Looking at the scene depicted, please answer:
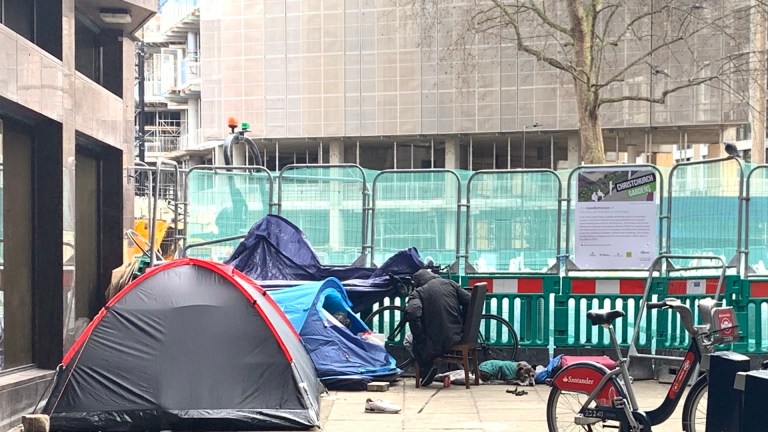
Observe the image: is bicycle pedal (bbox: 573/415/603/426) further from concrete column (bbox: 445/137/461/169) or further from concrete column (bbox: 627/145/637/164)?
concrete column (bbox: 445/137/461/169)

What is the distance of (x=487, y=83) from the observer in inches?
1639

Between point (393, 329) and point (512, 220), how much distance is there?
2.19 metres

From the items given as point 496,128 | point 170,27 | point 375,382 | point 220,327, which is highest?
point 170,27

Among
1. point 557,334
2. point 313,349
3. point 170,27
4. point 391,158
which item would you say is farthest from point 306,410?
point 170,27

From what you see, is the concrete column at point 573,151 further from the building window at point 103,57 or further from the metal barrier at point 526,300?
the building window at point 103,57

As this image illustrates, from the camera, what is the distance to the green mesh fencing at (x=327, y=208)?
1278 cm

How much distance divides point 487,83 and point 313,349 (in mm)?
32426

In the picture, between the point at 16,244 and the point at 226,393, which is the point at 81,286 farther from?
the point at 226,393

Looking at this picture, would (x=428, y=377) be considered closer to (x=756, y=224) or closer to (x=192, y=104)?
(x=756, y=224)

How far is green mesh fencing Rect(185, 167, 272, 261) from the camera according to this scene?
42.3ft

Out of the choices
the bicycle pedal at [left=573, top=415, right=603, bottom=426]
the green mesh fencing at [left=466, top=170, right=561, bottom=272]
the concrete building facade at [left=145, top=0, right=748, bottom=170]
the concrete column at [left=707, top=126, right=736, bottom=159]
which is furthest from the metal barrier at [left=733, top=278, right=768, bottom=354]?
the concrete column at [left=707, top=126, right=736, bottom=159]

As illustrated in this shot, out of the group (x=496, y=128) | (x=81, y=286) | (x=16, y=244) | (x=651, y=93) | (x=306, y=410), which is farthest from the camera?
(x=496, y=128)

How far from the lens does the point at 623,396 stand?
6668 millimetres

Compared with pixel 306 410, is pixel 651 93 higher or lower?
higher
